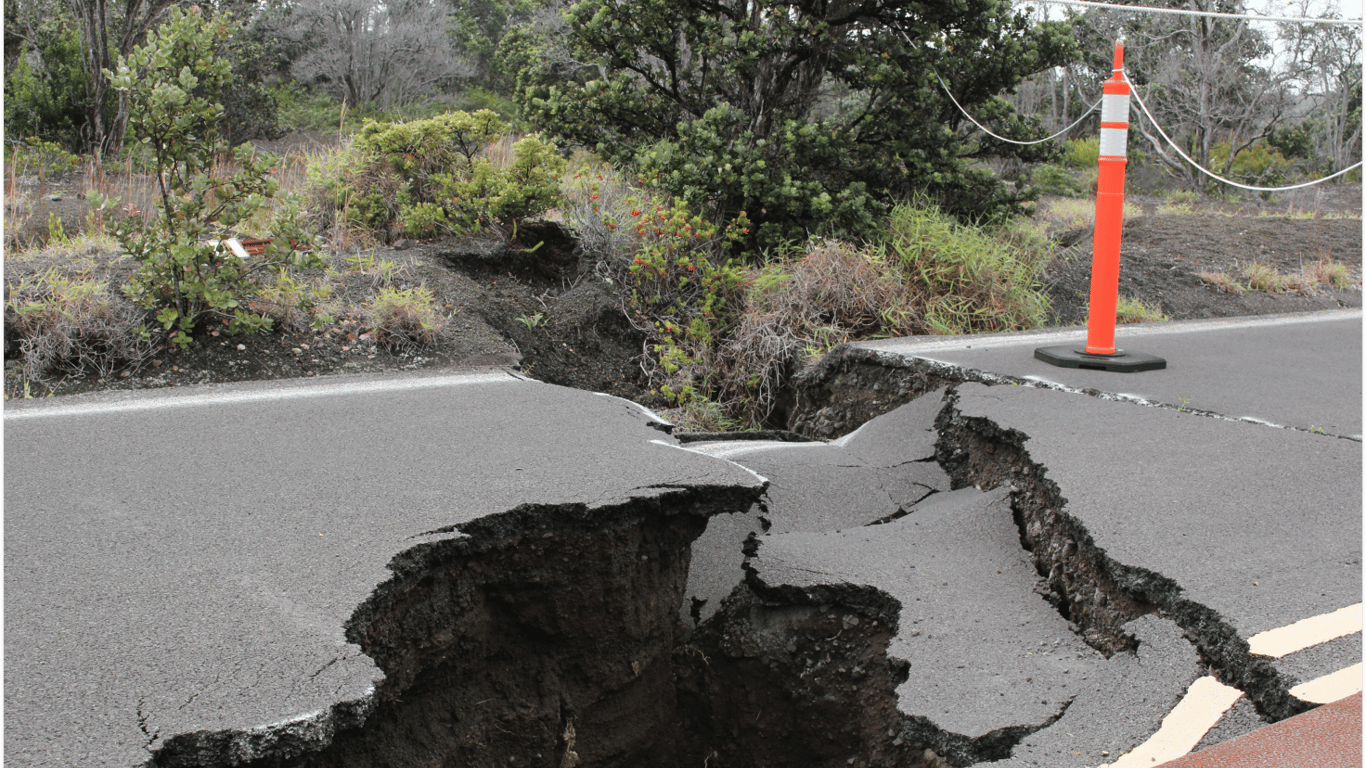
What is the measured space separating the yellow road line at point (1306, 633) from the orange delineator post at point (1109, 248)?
2.97 m

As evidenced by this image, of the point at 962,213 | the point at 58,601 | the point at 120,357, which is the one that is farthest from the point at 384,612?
the point at 962,213

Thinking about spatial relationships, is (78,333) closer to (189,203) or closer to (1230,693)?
(189,203)

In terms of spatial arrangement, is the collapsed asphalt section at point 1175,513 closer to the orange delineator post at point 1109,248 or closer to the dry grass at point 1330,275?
the orange delineator post at point 1109,248

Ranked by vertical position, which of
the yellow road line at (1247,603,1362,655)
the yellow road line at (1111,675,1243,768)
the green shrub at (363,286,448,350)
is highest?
the green shrub at (363,286,448,350)

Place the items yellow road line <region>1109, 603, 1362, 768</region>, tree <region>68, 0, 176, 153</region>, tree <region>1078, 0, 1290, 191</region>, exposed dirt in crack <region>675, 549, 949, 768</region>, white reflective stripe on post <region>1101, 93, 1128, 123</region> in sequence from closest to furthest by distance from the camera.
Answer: yellow road line <region>1109, 603, 1362, 768</region>
exposed dirt in crack <region>675, 549, 949, 768</region>
white reflective stripe on post <region>1101, 93, 1128, 123</region>
tree <region>68, 0, 176, 153</region>
tree <region>1078, 0, 1290, 191</region>

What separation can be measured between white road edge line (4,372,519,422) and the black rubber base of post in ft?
9.87

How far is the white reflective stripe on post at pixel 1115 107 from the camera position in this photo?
529cm

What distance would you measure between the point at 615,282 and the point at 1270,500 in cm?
494

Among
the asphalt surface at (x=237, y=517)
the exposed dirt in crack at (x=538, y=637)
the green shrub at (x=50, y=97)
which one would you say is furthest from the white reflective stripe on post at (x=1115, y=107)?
the green shrub at (x=50, y=97)

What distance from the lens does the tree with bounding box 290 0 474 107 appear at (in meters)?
23.0

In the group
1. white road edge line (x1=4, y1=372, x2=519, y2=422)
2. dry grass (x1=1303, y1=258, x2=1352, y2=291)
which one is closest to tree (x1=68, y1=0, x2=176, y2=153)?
white road edge line (x1=4, y1=372, x2=519, y2=422)

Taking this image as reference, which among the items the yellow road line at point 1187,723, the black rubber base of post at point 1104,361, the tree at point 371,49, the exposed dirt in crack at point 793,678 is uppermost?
the tree at point 371,49

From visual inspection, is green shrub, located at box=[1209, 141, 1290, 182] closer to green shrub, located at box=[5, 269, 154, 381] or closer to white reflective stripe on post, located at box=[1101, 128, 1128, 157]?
white reflective stripe on post, located at box=[1101, 128, 1128, 157]

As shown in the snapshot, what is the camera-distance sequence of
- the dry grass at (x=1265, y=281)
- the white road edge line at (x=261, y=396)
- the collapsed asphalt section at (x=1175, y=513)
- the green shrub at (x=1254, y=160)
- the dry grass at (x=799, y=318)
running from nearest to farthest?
the collapsed asphalt section at (x=1175, y=513)
the white road edge line at (x=261, y=396)
the dry grass at (x=799, y=318)
the dry grass at (x=1265, y=281)
the green shrub at (x=1254, y=160)
